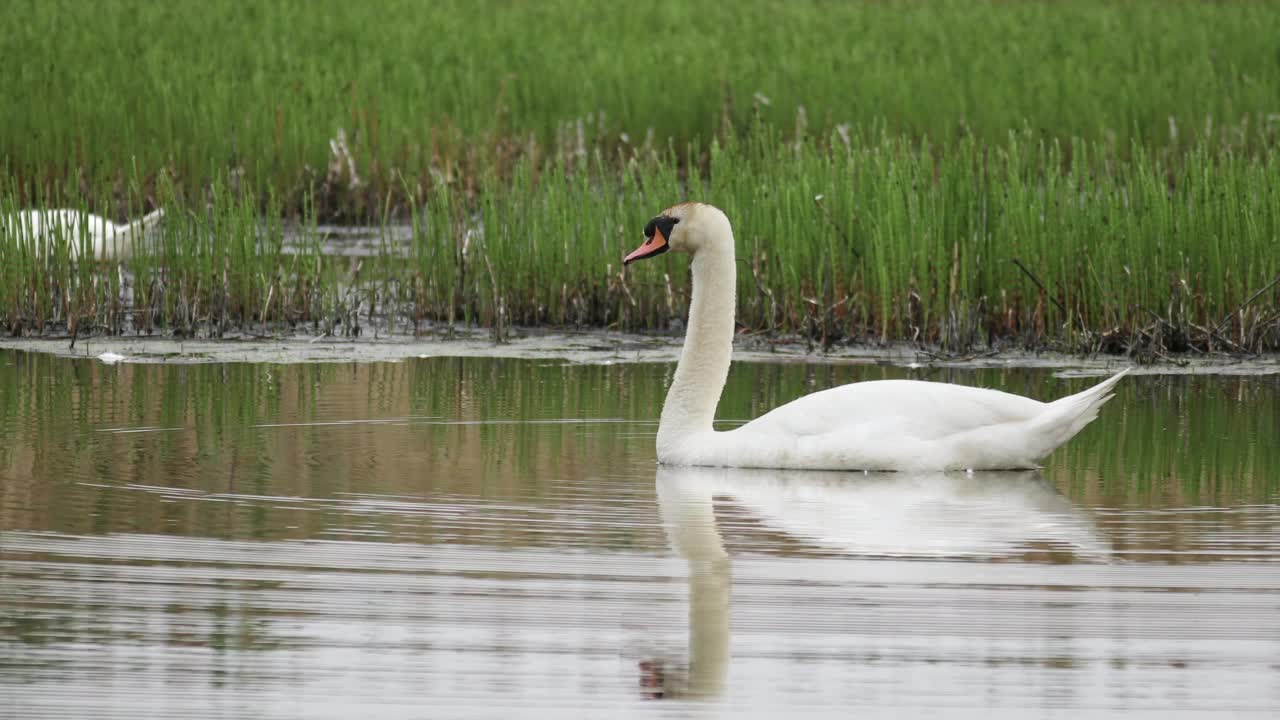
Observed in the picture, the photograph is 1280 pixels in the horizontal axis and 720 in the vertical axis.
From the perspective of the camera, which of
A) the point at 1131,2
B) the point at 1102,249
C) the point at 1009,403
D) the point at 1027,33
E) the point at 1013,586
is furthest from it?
the point at 1131,2

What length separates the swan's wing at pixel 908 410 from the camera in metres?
7.78

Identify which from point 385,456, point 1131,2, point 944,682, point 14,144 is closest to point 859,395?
point 385,456

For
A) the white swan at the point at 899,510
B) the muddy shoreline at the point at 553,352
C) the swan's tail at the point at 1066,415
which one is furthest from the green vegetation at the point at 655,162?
the white swan at the point at 899,510

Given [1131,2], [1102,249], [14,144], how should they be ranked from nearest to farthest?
[1102,249]
[14,144]
[1131,2]

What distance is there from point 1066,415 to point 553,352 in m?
4.13

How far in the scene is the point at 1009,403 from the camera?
25.5 feet

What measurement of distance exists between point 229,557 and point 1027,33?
66.7 feet

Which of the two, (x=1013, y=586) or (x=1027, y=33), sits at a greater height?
(x=1027, y=33)

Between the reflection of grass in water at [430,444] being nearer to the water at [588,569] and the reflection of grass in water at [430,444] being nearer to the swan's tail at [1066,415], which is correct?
the water at [588,569]

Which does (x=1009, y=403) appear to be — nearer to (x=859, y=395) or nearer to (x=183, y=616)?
(x=859, y=395)

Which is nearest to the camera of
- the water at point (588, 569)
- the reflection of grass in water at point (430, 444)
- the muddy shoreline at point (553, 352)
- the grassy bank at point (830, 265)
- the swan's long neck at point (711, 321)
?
the water at point (588, 569)

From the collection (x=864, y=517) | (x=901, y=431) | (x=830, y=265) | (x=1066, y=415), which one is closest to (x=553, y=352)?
(x=830, y=265)

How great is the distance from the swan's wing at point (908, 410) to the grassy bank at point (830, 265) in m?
3.27

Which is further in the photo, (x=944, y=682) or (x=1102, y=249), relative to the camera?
(x=1102, y=249)
